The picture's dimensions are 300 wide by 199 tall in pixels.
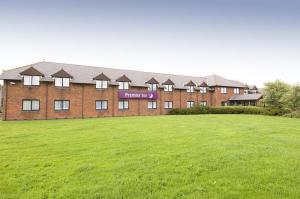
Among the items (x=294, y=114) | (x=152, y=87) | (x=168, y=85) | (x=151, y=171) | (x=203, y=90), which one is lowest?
(x=151, y=171)

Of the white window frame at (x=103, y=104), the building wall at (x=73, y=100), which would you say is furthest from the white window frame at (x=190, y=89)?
the white window frame at (x=103, y=104)

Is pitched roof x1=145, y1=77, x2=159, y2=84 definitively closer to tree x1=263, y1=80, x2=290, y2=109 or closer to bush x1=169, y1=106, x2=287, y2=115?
bush x1=169, y1=106, x2=287, y2=115

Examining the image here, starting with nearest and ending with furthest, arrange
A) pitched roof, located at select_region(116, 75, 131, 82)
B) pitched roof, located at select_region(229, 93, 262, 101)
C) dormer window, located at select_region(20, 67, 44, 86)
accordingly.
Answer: dormer window, located at select_region(20, 67, 44, 86) < pitched roof, located at select_region(116, 75, 131, 82) < pitched roof, located at select_region(229, 93, 262, 101)

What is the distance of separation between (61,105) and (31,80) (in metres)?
5.13

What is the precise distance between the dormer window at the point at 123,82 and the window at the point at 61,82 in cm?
787

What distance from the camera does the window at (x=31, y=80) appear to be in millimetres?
31291

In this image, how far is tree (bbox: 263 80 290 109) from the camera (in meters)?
40.5

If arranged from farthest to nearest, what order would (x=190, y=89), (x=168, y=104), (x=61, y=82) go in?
1. (x=190, y=89)
2. (x=168, y=104)
3. (x=61, y=82)

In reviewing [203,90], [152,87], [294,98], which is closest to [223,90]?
[203,90]

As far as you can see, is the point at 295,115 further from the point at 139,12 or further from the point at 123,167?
the point at 123,167

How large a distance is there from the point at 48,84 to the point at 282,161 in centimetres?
3092

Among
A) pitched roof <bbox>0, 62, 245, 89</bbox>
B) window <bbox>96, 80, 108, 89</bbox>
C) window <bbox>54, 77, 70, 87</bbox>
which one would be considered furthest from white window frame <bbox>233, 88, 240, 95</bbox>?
window <bbox>54, 77, 70, 87</bbox>

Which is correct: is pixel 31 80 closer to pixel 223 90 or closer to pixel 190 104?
pixel 190 104

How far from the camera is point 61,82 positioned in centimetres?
3356
